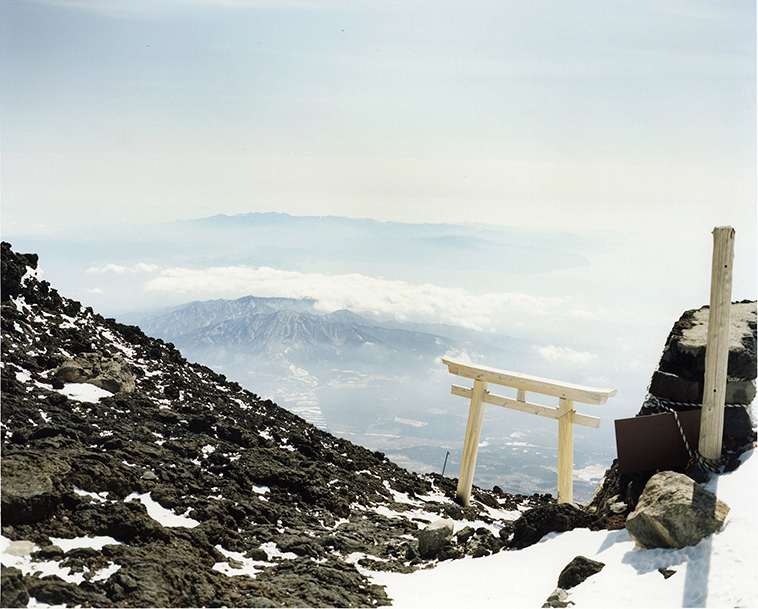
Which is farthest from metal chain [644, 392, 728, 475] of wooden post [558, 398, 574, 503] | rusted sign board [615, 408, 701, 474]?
wooden post [558, 398, 574, 503]

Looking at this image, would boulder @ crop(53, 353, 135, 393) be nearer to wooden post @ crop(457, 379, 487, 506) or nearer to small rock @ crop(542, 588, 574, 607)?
wooden post @ crop(457, 379, 487, 506)

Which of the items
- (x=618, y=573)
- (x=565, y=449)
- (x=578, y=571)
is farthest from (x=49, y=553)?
(x=565, y=449)

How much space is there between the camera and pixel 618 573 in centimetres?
666

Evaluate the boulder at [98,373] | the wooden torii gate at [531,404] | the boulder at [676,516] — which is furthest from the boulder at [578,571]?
the boulder at [98,373]

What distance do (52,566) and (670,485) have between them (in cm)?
686

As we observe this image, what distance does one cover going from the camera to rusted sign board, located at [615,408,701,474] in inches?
324

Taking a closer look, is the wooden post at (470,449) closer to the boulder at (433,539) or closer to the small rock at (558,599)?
the boulder at (433,539)

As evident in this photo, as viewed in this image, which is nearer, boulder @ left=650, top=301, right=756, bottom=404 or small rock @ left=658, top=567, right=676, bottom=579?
small rock @ left=658, top=567, right=676, bottom=579

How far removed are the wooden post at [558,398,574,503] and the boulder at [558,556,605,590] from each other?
481 cm

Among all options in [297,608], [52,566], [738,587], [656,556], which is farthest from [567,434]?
[52,566]

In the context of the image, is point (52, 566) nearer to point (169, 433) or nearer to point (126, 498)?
point (126, 498)

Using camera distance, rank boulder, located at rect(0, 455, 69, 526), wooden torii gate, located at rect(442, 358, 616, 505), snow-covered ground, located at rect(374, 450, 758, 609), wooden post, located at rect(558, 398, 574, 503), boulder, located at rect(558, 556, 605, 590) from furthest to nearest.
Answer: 1. wooden post, located at rect(558, 398, 574, 503)
2. wooden torii gate, located at rect(442, 358, 616, 505)
3. boulder, located at rect(558, 556, 605, 590)
4. boulder, located at rect(0, 455, 69, 526)
5. snow-covered ground, located at rect(374, 450, 758, 609)

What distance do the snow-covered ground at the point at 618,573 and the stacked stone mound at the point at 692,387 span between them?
1.25ft

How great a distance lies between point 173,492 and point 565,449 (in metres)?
7.58
